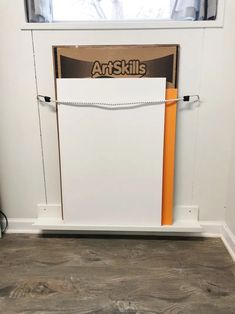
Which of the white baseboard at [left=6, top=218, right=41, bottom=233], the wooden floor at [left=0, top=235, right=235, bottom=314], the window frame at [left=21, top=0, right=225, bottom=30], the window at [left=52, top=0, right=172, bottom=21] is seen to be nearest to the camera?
the wooden floor at [left=0, top=235, right=235, bottom=314]

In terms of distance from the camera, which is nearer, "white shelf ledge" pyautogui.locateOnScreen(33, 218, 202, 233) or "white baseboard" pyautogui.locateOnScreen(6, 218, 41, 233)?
"white shelf ledge" pyautogui.locateOnScreen(33, 218, 202, 233)

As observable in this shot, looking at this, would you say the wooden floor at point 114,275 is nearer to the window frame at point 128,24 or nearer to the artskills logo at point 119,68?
the artskills logo at point 119,68

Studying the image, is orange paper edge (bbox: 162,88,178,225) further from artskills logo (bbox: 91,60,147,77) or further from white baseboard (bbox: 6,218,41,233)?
white baseboard (bbox: 6,218,41,233)

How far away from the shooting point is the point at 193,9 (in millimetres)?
1477

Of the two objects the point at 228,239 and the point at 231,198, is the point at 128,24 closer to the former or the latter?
the point at 231,198

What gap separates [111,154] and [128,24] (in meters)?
0.70

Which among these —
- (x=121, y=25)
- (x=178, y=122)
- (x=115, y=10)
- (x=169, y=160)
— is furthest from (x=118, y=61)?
(x=169, y=160)

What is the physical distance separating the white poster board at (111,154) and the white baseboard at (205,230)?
10.2 inches

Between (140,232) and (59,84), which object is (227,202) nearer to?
(140,232)

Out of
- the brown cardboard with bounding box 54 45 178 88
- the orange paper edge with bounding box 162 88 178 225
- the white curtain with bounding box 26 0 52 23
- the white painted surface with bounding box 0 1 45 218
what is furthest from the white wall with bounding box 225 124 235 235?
the white curtain with bounding box 26 0 52 23

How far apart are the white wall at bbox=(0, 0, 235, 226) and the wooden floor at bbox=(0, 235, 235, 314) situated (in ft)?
0.83

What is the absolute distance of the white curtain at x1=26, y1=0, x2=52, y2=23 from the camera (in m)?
1.49

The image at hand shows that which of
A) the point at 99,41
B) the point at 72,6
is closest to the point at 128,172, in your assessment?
the point at 99,41

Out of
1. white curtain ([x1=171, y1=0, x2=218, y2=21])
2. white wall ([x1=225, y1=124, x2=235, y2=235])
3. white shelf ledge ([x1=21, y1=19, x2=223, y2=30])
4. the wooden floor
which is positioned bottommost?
the wooden floor
